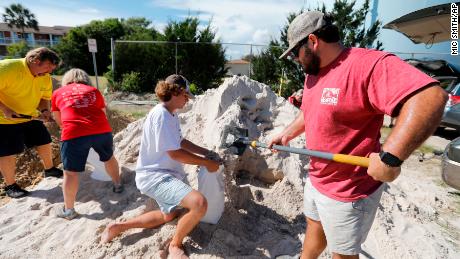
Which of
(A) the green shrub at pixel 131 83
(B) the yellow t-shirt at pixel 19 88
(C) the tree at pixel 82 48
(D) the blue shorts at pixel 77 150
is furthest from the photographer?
(C) the tree at pixel 82 48

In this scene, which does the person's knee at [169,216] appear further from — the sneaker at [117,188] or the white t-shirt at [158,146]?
the sneaker at [117,188]

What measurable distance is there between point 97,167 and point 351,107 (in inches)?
133

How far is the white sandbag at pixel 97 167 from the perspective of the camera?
4.04 m

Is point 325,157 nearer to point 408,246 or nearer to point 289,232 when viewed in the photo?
point 289,232

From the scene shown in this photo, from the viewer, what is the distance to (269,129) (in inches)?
175

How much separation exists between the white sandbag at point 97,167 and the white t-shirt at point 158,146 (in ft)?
5.25

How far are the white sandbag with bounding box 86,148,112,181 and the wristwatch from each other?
3439 mm

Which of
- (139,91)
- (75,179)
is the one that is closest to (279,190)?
(75,179)

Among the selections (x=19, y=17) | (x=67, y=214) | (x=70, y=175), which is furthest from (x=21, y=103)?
(x=19, y=17)

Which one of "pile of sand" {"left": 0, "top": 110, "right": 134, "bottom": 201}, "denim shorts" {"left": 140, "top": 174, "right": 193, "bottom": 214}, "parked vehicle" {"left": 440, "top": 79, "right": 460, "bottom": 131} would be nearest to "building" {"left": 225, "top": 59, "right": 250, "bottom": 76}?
"parked vehicle" {"left": 440, "top": 79, "right": 460, "bottom": 131}

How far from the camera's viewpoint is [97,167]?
409 centimetres

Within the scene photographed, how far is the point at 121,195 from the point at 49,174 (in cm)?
128

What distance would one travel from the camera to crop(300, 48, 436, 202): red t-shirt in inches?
60.3

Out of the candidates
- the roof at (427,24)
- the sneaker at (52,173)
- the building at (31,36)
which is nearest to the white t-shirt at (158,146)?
the sneaker at (52,173)
